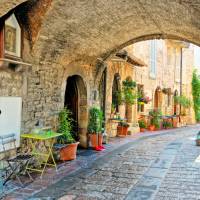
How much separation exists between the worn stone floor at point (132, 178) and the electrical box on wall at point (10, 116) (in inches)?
45.8

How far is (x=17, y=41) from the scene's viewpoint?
5641mm

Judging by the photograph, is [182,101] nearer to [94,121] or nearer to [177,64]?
[177,64]

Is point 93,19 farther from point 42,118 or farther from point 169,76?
point 169,76

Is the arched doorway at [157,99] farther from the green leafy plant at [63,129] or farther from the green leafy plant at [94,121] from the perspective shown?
the green leafy plant at [63,129]

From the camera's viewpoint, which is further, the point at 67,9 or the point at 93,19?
the point at 93,19

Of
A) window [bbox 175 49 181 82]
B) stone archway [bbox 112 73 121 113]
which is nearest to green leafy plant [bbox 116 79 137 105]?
stone archway [bbox 112 73 121 113]

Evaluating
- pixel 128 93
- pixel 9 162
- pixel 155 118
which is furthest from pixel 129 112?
pixel 9 162

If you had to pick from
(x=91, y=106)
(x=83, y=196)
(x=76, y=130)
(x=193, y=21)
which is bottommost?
(x=83, y=196)

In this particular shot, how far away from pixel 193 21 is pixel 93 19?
6.06 ft

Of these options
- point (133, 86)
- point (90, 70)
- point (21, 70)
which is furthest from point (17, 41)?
point (133, 86)

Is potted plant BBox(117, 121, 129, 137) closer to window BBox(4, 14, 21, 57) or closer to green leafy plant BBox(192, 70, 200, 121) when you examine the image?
window BBox(4, 14, 21, 57)

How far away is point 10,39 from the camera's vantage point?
542cm

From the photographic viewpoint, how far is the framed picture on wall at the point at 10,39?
5.31m

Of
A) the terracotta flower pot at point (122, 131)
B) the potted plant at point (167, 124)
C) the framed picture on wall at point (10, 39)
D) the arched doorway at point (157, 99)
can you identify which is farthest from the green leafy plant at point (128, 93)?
the framed picture on wall at point (10, 39)
